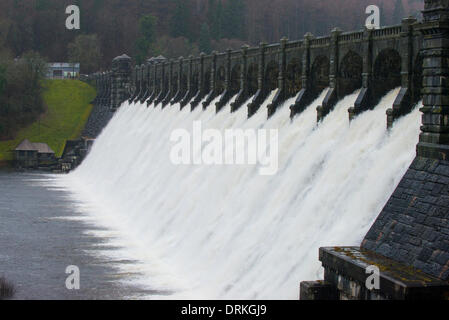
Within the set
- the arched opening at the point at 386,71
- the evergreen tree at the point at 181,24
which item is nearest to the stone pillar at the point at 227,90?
the arched opening at the point at 386,71

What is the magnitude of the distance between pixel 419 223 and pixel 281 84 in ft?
84.3

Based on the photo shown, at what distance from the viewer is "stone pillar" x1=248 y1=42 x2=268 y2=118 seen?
4906cm

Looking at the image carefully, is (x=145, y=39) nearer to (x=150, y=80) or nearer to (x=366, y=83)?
(x=150, y=80)

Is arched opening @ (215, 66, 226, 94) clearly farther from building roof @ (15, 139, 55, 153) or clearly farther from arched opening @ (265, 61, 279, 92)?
building roof @ (15, 139, 55, 153)

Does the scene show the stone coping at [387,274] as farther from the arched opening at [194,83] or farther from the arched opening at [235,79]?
the arched opening at [194,83]

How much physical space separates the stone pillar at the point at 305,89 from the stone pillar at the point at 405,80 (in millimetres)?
10230

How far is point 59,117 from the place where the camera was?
379ft

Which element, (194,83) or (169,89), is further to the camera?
(169,89)

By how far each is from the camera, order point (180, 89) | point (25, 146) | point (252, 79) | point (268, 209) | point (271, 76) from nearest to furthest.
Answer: point (268, 209)
point (271, 76)
point (252, 79)
point (180, 89)
point (25, 146)

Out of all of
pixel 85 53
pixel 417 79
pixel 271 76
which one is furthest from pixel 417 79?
pixel 85 53

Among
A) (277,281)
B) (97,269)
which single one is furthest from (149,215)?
(277,281)

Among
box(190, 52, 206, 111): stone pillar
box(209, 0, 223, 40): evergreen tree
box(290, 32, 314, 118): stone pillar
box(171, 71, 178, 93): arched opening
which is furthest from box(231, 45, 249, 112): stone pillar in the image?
box(209, 0, 223, 40): evergreen tree

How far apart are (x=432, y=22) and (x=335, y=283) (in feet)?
29.5

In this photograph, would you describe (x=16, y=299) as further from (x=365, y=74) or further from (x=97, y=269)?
(x=365, y=74)
